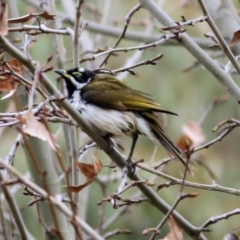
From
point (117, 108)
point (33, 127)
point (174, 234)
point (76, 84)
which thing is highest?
point (76, 84)

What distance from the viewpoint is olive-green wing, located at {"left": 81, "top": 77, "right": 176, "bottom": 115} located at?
274 cm

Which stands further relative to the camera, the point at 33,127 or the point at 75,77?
the point at 75,77

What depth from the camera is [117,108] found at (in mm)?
2766

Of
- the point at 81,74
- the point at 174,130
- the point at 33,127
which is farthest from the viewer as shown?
the point at 174,130

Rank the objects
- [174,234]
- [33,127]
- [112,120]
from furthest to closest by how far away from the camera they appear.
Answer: [112,120] < [174,234] < [33,127]

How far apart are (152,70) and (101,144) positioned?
4838mm

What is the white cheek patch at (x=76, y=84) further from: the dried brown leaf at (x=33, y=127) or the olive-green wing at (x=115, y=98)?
the dried brown leaf at (x=33, y=127)

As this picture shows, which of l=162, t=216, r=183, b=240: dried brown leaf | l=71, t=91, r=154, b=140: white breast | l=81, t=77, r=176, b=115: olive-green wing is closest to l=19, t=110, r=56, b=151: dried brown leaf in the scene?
l=162, t=216, r=183, b=240: dried brown leaf

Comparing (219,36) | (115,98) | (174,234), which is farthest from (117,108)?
(174,234)

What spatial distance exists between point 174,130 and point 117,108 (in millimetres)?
3286

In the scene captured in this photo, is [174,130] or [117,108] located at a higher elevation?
[174,130]

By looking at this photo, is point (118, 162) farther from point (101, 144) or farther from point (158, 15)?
point (158, 15)

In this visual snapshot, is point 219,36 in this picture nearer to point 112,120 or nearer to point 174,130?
point 112,120

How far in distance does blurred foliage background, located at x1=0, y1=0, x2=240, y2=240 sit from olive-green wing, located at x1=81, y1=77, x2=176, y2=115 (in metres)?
1.95
